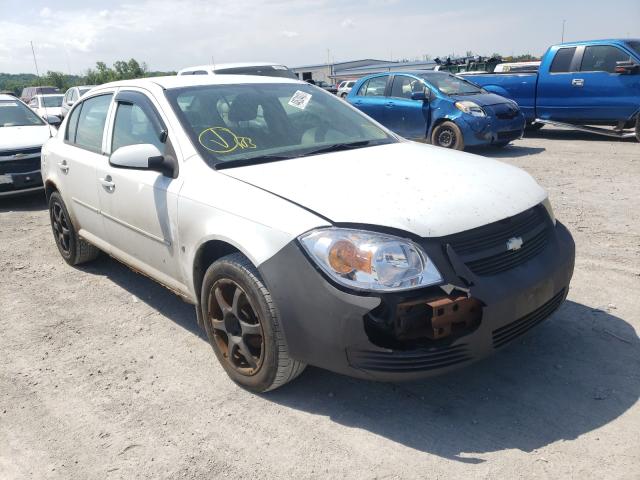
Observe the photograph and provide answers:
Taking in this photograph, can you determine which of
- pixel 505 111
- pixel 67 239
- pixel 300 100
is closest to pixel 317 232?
pixel 300 100

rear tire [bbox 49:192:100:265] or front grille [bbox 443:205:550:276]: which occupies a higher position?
front grille [bbox 443:205:550:276]

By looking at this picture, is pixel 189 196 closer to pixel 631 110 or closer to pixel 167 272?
pixel 167 272

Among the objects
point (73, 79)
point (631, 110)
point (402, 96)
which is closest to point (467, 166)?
point (402, 96)

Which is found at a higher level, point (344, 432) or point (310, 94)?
point (310, 94)

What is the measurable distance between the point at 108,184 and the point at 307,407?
2.21m

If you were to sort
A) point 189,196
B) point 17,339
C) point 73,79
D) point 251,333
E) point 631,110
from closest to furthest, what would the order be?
point 251,333
point 189,196
point 17,339
point 631,110
point 73,79

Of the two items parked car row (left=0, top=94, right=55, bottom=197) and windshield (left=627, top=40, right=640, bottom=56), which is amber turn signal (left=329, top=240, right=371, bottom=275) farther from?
windshield (left=627, top=40, right=640, bottom=56)

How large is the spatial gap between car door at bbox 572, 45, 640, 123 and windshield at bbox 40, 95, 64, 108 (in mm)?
17726

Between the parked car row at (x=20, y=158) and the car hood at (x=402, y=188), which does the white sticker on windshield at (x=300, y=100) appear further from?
the parked car row at (x=20, y=158)

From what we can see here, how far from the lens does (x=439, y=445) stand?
2537 mm

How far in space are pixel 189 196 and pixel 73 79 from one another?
8946 cm

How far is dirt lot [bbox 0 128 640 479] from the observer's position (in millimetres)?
2475

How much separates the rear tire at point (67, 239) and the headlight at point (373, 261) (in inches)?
127

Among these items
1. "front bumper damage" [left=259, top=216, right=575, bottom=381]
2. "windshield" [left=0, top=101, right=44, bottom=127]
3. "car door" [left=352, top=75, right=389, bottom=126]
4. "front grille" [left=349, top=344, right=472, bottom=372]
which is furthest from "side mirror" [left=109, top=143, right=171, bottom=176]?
"car door" [left=352, top=75, right=389, bottom=126]
